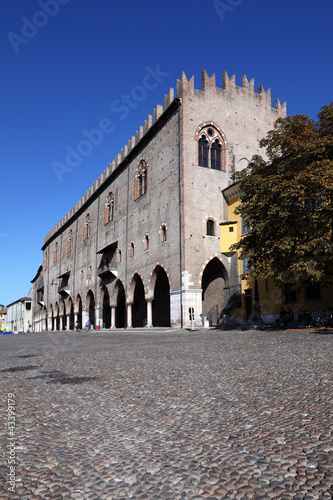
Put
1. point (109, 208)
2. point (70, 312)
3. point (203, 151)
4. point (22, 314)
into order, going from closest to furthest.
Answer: point (203, 151) < point (109, 208) < point (70, 312) < point (22, 314)

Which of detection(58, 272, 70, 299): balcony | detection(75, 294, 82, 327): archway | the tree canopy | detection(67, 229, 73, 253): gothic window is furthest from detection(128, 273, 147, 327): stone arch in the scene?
the tree canopy

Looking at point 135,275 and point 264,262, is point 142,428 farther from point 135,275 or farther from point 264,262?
point 135,275

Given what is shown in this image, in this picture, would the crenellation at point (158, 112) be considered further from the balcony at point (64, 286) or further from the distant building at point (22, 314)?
the distant building at point (22, 314)

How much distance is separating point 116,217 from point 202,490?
124ft

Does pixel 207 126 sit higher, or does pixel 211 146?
pixel 207 126

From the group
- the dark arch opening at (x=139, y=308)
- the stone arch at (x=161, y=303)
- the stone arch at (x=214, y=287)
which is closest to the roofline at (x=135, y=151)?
the stone arch at (x=214, y=287)

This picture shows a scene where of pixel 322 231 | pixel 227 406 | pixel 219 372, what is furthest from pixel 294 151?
pixel 227 406

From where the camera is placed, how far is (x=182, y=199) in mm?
27516

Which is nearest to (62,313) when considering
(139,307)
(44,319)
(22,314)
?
(44,319)

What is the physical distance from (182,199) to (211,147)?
5.05m

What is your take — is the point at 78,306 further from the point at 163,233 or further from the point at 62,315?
the point at 163,233

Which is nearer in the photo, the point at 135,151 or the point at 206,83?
the point at 206,83

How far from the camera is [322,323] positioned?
725 inches

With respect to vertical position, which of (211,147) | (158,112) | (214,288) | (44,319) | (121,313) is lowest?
(44,319)
